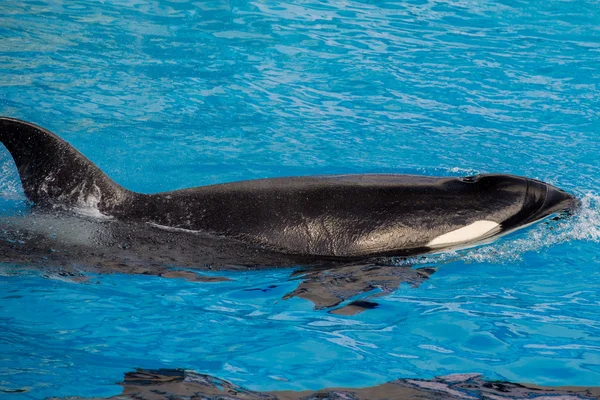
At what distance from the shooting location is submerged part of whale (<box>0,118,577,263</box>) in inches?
277

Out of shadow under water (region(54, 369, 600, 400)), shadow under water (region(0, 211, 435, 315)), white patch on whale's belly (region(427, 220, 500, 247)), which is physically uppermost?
white patch on whale's belly (region(427, 220, 500, 247))

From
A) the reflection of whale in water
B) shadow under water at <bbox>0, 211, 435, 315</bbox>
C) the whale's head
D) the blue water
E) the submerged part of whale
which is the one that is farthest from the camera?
the whale's head

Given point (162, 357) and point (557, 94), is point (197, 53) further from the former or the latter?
point (162, 357)

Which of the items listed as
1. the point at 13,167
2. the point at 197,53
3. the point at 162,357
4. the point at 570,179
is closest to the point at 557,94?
the point at 570,179

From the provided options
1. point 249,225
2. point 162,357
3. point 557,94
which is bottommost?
point 162,357

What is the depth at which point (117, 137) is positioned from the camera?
35.2ft

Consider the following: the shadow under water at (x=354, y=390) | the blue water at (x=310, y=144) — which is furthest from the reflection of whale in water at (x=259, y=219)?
the shadow under water at (x=354, y=390)

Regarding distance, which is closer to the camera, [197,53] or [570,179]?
[570,179]

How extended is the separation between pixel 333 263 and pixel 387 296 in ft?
2.04

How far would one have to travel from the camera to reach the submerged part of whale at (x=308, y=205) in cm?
702

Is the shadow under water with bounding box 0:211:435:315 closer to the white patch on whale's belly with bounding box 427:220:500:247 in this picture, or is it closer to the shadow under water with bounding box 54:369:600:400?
the white patch on whale's belly with bounding box 427:220:500:247

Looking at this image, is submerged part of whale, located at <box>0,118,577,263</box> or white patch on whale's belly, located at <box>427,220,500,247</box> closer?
submerged part of whale, located at <box>0,118,577,263</box>

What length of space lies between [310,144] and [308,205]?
3.64 m

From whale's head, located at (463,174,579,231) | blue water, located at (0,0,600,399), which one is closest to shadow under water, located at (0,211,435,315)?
blue water, located at (0,0,600,399)
